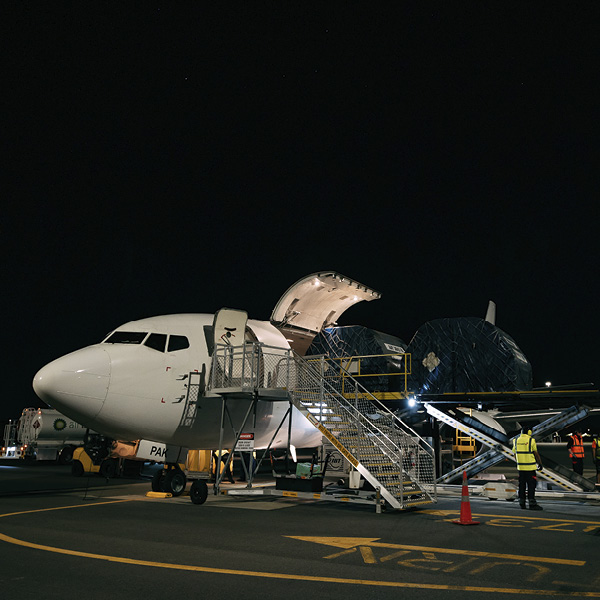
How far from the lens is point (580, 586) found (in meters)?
6.56

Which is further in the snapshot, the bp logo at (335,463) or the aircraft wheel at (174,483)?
the bp logo at (335,463)

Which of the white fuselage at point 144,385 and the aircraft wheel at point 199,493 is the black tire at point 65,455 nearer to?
the white fuselage at point 144,385

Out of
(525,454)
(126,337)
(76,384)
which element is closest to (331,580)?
(76,384)

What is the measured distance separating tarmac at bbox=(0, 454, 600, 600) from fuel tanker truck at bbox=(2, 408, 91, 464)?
2156 centimetres

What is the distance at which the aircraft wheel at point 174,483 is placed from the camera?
1524 cm

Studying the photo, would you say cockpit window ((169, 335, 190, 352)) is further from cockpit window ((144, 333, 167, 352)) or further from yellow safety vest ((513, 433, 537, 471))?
yellow safety vest ((513, 433, 537, 471))

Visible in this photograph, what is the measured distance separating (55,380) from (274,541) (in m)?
6.52

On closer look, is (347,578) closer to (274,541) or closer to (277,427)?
(274,541)

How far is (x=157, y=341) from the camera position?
15000 mm

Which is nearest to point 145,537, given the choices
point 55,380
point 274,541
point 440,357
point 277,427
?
point 274,541

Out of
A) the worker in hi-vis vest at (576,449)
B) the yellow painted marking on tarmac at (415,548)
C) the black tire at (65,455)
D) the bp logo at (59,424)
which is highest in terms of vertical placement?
the bp logo at (59,424)

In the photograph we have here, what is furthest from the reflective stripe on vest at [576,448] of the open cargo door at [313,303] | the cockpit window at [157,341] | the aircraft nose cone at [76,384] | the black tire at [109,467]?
the black tire at [109,467]

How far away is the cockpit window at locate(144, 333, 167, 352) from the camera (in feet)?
48.8

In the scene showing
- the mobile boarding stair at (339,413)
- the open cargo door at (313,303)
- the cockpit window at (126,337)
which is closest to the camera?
the mobile boarding stair at (339,413)
